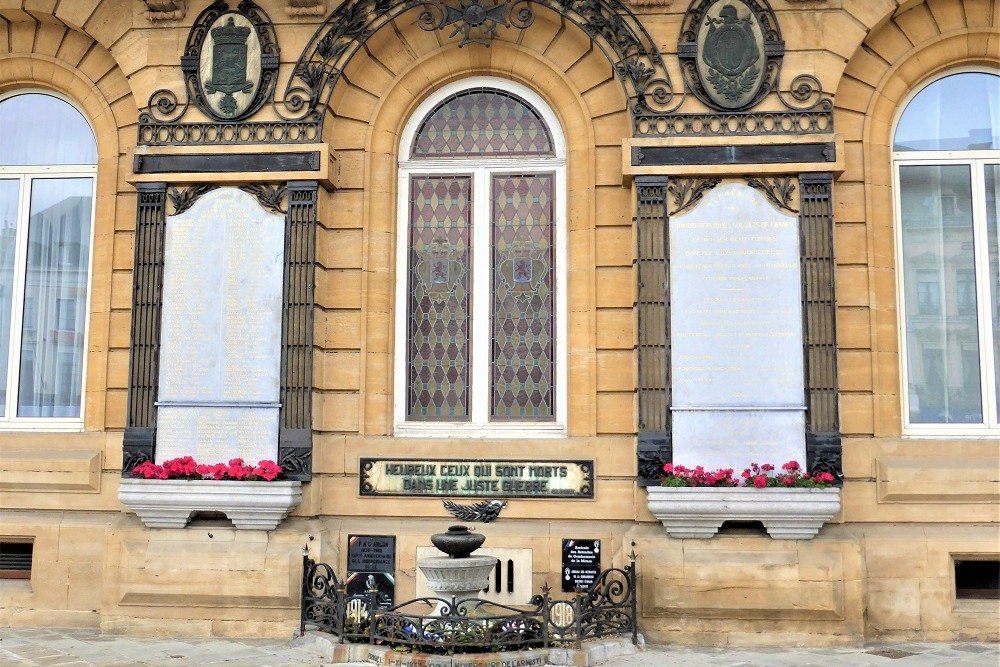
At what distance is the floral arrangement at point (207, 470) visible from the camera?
1159cm

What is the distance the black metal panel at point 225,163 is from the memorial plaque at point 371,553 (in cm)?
440

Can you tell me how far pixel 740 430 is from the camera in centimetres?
1129

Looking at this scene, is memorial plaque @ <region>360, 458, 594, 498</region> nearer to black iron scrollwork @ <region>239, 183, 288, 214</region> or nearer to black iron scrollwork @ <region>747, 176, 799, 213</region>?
black iron scrollwork @ <region>239, 183, 288, 214</region>

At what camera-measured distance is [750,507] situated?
11.0 m

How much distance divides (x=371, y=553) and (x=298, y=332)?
8.89ft

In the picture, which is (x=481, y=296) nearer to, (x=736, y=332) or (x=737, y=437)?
(x=736, y=332)

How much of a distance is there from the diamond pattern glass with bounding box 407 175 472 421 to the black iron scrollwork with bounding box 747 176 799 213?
349 cm

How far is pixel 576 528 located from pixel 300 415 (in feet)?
11.3

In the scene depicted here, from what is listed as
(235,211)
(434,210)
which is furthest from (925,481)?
(235,211)

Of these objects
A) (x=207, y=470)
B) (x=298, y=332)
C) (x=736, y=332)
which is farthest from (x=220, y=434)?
(x=736, y=332)

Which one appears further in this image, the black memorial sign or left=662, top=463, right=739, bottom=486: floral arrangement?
the black memorial sign

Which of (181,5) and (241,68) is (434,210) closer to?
(241,68)

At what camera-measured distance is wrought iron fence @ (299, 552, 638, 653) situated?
390 inches

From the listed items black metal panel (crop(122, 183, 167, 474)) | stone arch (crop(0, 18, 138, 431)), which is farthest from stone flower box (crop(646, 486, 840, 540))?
stone arch (crop(0, 18, 138, 431))
